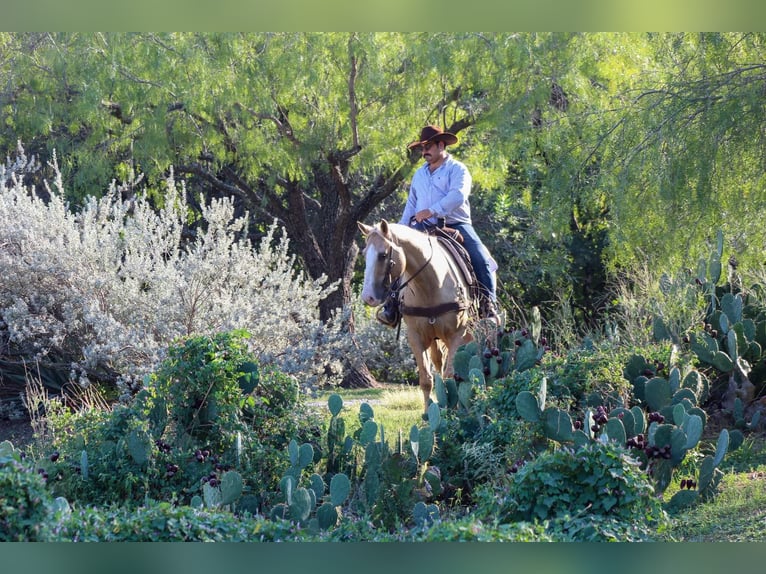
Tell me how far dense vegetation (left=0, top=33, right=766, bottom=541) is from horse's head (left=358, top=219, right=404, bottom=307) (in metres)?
0.94

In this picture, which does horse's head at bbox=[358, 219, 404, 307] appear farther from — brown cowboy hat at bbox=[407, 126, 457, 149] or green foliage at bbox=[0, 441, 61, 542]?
green foliage at bbox=[0, 441, 61, 542]

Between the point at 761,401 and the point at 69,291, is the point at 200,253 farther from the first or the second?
the point at 761,401

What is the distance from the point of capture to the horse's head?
8.12 m

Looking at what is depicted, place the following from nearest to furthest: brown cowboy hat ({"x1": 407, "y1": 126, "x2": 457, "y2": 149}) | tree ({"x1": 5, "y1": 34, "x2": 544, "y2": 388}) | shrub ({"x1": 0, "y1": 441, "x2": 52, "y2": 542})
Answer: shrub ({"x1": 0, "y1": 441, "x2": 52, "y2": 542}) → brown cowboy hat ({"x1": 407, "y1": 126, "x2": 457, "y2": 149}) → tree ({"x1": 5, "y1": 34, "x2": 544, "y2": 388})

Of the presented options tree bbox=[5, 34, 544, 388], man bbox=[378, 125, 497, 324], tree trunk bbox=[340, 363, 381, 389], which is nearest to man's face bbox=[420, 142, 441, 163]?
man bbox=[378, 125, 497, 324]

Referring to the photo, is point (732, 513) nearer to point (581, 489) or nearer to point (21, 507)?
point (581, 489)

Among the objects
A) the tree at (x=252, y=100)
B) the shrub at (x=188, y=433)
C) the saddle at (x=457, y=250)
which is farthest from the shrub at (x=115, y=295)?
the tree at (x=252, y=100)

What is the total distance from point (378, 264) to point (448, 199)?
1.81 m

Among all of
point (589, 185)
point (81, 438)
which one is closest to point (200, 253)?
point (81, 438)

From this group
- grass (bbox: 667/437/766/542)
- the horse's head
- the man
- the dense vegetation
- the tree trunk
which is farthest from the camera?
the tree trunk

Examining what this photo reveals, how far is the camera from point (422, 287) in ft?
29.6

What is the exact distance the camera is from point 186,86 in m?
13.1

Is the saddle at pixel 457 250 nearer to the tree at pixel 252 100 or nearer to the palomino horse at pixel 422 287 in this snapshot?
the palomino horse at pixel 422 287

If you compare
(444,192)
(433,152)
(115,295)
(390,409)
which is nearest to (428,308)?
(444,192)
